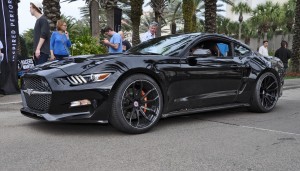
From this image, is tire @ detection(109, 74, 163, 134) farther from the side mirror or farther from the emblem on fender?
the emblem on fender

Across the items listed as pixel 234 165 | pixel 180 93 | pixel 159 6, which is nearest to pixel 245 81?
pixel 180 93

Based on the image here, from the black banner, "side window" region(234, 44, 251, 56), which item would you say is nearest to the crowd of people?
the black banner

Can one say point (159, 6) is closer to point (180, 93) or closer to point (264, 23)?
point (180, 93)

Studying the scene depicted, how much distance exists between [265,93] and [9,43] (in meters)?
5.77

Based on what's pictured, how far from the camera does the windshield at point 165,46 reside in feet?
18.6

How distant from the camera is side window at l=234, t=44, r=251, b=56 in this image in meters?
6.58

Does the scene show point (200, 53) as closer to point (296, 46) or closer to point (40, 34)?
point (40, 34)

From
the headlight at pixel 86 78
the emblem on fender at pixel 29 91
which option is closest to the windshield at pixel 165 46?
the headlight at pixel 86 78

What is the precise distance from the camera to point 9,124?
567cm

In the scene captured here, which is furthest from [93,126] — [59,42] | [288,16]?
[288,16]

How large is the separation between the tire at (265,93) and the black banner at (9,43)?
551 cm

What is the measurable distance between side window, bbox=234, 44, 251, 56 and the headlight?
9.13ft

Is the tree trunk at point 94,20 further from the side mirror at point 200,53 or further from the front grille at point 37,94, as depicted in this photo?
the front grille at point 37,94

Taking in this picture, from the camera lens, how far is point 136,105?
5004mm
